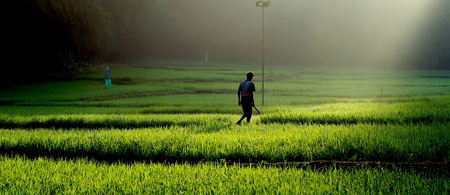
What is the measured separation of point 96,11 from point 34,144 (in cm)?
2463

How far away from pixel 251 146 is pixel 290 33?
9188 cm

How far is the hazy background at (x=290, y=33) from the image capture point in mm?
47938

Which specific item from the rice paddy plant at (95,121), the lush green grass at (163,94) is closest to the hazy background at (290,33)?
the lush green grass at (163,94)

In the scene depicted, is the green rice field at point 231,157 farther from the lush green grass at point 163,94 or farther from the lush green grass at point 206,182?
the lush green grass at point 163,94

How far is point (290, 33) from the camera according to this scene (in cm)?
9494

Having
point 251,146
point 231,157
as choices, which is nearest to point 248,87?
point 251,146

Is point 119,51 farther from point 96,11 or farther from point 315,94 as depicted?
point 315,94

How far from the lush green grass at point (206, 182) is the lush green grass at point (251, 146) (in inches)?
42.8

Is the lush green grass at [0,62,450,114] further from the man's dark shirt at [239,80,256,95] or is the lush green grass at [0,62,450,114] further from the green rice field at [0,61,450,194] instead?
the green rice field at [0,61,450,194]

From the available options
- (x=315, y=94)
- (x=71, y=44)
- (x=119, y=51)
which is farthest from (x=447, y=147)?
(x=119, y=51)

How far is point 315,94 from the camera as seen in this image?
2773 cm

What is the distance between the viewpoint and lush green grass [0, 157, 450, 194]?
4.47 meters

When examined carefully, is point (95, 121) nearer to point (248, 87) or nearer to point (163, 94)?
point (248, 87)

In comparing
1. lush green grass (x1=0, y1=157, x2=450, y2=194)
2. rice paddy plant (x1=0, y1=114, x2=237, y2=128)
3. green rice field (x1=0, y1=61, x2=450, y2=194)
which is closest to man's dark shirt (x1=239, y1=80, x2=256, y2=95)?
green rice field (x1=0, y1=61, x2=450, y2=194)
